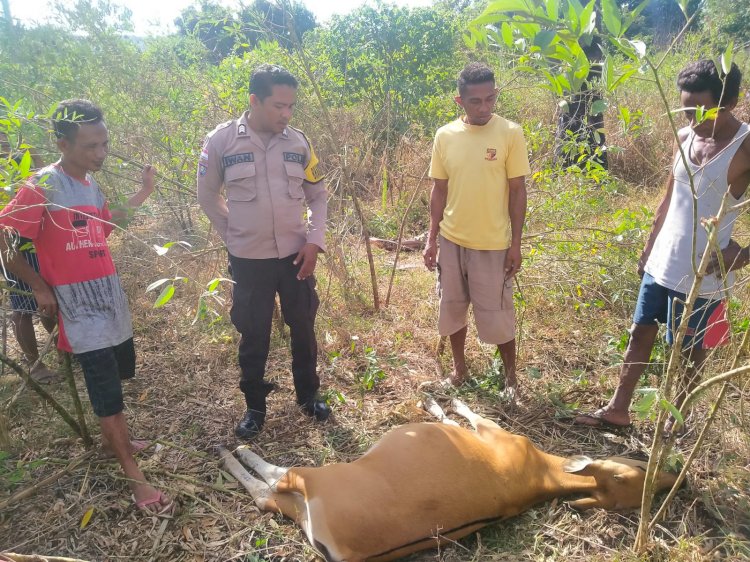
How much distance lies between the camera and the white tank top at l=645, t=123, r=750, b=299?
2180 mm

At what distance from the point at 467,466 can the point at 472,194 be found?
147 cm

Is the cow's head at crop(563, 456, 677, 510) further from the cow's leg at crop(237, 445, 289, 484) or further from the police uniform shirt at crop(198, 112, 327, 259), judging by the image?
the police uniform shirt at crop(198, 112, 327, 259)

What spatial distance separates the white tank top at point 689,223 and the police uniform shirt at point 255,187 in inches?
69.9

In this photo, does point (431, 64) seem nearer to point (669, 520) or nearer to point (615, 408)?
point (615, 408)

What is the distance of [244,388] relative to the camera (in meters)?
2.90

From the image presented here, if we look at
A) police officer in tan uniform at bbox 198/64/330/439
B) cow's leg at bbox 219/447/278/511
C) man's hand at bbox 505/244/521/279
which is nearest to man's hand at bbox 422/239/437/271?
man's hand at bbox 505/244/521/279

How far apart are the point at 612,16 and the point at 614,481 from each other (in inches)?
76.1

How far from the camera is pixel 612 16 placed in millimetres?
1308

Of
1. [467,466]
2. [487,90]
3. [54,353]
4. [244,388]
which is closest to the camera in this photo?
[467,466]

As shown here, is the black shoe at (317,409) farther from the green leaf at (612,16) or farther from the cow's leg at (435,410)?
the green leaf at (612,16)

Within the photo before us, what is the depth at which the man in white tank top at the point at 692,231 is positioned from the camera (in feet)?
7.06

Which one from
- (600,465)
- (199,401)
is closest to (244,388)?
(199,401)

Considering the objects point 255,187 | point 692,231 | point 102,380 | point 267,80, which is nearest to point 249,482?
point 102,380

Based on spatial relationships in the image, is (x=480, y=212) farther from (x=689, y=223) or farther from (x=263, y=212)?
(x=263, y=212)
